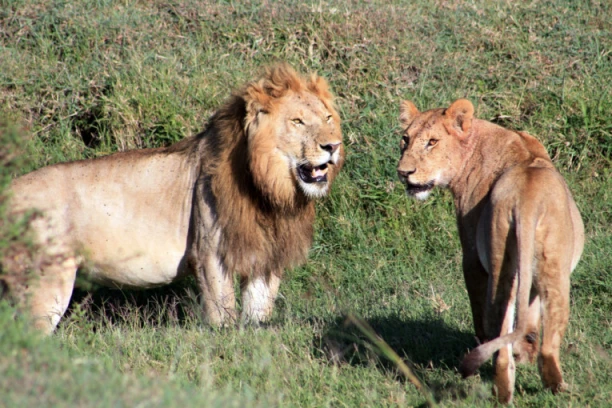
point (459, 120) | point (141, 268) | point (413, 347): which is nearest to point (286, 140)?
point (459, 120)

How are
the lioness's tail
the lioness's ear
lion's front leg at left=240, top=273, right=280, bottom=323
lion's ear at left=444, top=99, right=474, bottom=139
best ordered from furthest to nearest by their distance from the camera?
lion's front leg at left=240, top=273, right=280, bottom=323 < the lioness's ear < lion's ear at left=444, top=99, right=474, bottom=139 < the lioness's tail

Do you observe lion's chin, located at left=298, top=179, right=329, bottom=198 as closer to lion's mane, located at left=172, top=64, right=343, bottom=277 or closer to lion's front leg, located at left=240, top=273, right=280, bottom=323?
lion's mane, located at left=172, top=64, right=343, bottom=277

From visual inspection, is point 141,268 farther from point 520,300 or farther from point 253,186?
point 520,300

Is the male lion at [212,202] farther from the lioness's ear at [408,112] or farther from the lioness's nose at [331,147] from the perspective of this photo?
the lioness's ear at [408,112]

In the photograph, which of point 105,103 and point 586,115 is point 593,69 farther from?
point 105,103

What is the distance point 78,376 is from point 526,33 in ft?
22.8

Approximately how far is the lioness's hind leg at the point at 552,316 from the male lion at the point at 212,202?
172 cm

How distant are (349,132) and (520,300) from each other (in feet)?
13.3

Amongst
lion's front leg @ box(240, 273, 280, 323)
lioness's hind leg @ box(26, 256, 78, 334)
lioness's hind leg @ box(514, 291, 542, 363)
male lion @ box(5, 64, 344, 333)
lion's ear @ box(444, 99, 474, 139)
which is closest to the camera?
lioness's hind leg @ box(514, 291, 542, 363)

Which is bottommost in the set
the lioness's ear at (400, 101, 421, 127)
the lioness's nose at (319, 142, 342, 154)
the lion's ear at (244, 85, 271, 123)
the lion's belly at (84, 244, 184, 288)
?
the lion's belly at (84, 244, 184, 288)

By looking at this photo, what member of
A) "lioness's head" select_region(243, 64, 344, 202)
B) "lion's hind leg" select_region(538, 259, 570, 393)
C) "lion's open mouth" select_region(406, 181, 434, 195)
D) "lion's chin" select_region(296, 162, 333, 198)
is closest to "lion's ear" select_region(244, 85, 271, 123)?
"lioness's head" select_region(243, 64, 344, 202)

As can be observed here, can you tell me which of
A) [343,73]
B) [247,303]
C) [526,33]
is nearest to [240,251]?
[247,303]

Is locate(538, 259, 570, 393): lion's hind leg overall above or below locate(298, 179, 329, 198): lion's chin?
above

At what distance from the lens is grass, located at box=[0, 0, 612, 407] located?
13.7 ft
